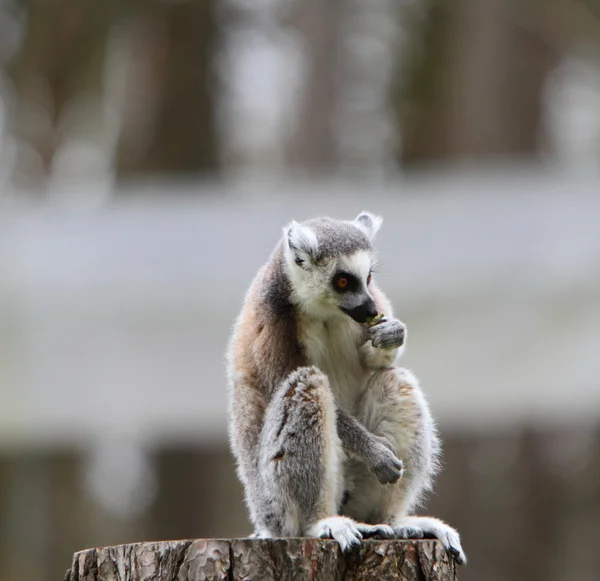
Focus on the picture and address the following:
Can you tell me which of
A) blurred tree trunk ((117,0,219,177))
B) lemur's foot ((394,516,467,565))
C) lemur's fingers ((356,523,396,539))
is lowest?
lemur's foot ((394,516,467,565))

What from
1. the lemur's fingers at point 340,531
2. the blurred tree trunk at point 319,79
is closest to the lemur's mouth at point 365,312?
the lemur's fingers at point 340,531

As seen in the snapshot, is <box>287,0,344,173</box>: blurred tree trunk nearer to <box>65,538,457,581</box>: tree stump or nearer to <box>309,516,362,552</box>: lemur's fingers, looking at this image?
<box>309,516,362,552</box>: lemur's fingers

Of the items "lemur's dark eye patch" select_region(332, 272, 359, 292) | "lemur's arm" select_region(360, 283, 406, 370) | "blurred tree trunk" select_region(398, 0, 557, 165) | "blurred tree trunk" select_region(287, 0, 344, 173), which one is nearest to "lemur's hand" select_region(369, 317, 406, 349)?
"lemur's arm" select_region(360, 283, 406, 370)

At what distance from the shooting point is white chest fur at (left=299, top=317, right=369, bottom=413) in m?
6.01

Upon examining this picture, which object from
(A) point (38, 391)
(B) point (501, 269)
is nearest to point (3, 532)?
(A) point (38, 391)

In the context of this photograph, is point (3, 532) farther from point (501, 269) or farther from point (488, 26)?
point (488, 26)

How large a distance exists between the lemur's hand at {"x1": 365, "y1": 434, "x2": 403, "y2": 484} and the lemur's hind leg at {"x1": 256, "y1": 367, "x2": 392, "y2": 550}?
19cm

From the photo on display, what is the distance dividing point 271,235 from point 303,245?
508 cm

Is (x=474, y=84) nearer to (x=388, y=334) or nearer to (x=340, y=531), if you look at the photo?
(x=388, y=334)

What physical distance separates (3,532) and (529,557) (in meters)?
8.90

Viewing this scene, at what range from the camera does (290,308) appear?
6016 millimetres

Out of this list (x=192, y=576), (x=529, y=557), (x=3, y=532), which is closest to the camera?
(x=192, y=576)

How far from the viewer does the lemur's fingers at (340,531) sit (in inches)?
203

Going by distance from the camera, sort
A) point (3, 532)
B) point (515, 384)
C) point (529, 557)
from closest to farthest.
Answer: point (515, 384)
point (3, 532)
point (529, 557)
